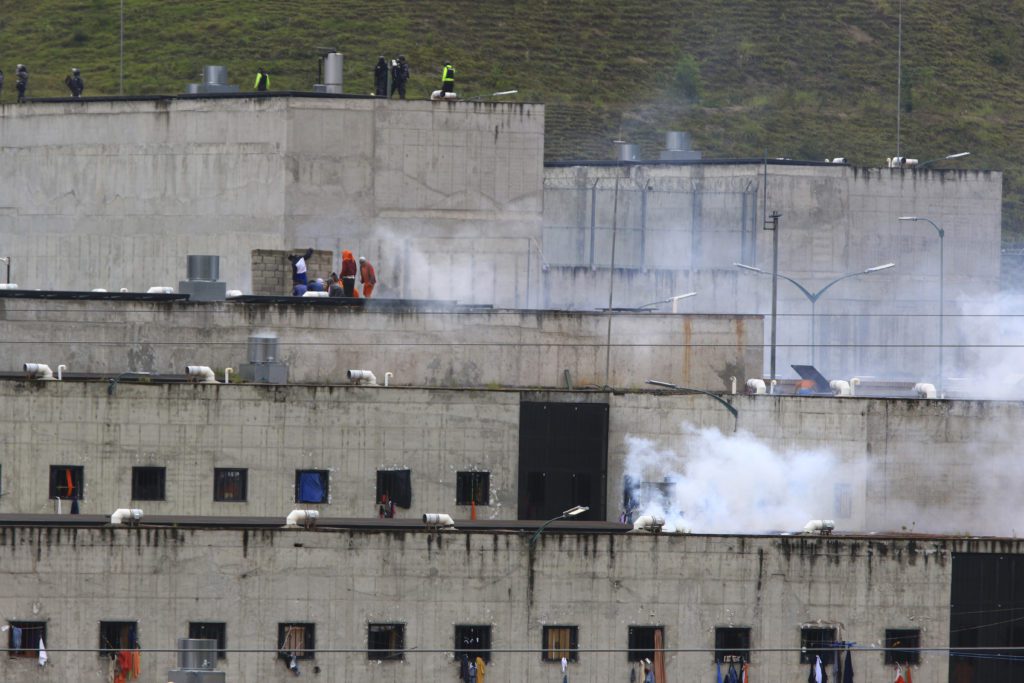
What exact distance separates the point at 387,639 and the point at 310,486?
9028mm

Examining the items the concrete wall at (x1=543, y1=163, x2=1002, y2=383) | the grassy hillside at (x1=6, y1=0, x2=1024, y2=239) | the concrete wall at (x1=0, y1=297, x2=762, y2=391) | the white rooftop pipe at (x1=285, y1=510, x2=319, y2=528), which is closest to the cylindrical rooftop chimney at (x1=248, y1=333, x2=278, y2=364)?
the concrete wall at (x1=0, y1=297, x2=762, y2=391)

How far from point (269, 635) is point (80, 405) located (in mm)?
10911

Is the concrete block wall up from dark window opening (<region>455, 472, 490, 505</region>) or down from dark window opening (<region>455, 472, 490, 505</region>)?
up

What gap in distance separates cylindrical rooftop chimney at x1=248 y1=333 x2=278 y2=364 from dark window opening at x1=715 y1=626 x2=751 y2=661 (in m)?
16.8

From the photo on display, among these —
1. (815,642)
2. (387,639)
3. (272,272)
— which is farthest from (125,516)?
(272,272)

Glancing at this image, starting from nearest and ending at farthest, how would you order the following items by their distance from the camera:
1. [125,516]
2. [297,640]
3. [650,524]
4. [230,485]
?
1. [297,640]
2. [125,516]
3. [650,524]
4. [230,485]

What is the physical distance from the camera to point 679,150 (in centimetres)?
10025

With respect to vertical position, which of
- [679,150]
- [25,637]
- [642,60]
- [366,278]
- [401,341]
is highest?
[642,60]

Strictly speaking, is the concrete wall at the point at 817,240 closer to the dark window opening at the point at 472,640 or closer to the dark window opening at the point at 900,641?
the dark window opening at the point at 900,641

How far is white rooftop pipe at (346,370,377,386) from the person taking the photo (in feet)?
179

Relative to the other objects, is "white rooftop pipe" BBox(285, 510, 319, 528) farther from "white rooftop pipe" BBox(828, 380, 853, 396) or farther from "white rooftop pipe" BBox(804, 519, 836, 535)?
"white rooftop pipe" BBox(828, 380, 853, 396)

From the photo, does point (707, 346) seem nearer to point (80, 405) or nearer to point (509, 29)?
point (80, 405)

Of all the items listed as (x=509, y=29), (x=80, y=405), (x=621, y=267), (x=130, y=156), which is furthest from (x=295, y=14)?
(x=80, y=405)

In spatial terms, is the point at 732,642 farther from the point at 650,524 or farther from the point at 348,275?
the point at 348,275
